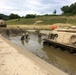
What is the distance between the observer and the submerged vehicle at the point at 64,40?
23.2m

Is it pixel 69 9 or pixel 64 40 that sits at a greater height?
pixel 69 9

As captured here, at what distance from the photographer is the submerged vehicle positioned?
2318 centimetres

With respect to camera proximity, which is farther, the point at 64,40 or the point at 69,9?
the point at 69,9

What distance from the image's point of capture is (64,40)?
82.7 ft

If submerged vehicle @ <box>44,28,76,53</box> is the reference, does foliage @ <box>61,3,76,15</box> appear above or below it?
above

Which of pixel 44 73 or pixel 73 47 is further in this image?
pixel 73 47

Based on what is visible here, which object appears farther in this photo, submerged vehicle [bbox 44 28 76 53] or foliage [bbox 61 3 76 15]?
foliage [bbox 61 3 76 15]

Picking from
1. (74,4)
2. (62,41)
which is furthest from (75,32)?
(74,4)

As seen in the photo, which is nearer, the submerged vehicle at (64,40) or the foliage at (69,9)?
the submerged vehicle at (64,40)

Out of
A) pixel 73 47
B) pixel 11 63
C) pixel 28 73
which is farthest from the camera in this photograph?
pixel 73 47

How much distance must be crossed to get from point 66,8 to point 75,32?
80137mm

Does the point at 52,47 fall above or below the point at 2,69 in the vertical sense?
below

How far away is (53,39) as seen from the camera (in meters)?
28.7

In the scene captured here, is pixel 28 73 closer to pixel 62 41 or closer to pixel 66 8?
pixel 62 41
